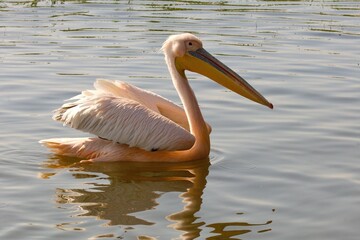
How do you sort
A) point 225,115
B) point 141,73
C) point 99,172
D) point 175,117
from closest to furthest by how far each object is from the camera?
point 99,172 < point 175,117 < point 225,115 < point 141,73

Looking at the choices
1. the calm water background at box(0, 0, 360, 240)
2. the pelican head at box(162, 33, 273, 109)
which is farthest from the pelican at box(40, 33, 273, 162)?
the calm water background at box(0, 0, 360, 240)

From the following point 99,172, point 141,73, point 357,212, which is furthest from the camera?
point 141,73

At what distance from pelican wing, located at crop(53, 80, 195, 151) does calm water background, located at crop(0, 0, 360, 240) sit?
0.62 ft

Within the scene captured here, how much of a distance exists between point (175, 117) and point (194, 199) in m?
1.39

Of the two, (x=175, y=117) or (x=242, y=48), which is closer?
(x=175, y=117)

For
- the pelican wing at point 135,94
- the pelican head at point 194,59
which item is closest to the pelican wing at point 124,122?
the pelican wing at point 135,94

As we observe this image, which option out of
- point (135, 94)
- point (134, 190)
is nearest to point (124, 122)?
point (135, 94)

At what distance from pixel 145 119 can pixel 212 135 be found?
3.23ft

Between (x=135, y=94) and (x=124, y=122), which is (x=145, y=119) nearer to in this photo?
(x=124, y=122)

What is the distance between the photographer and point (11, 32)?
12312 millimetres

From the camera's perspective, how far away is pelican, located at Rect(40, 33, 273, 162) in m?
6.68

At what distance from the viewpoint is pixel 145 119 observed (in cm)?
668

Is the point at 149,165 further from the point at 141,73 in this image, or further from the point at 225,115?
the point at 141,73

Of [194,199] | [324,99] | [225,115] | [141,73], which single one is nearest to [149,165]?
[194,199]
